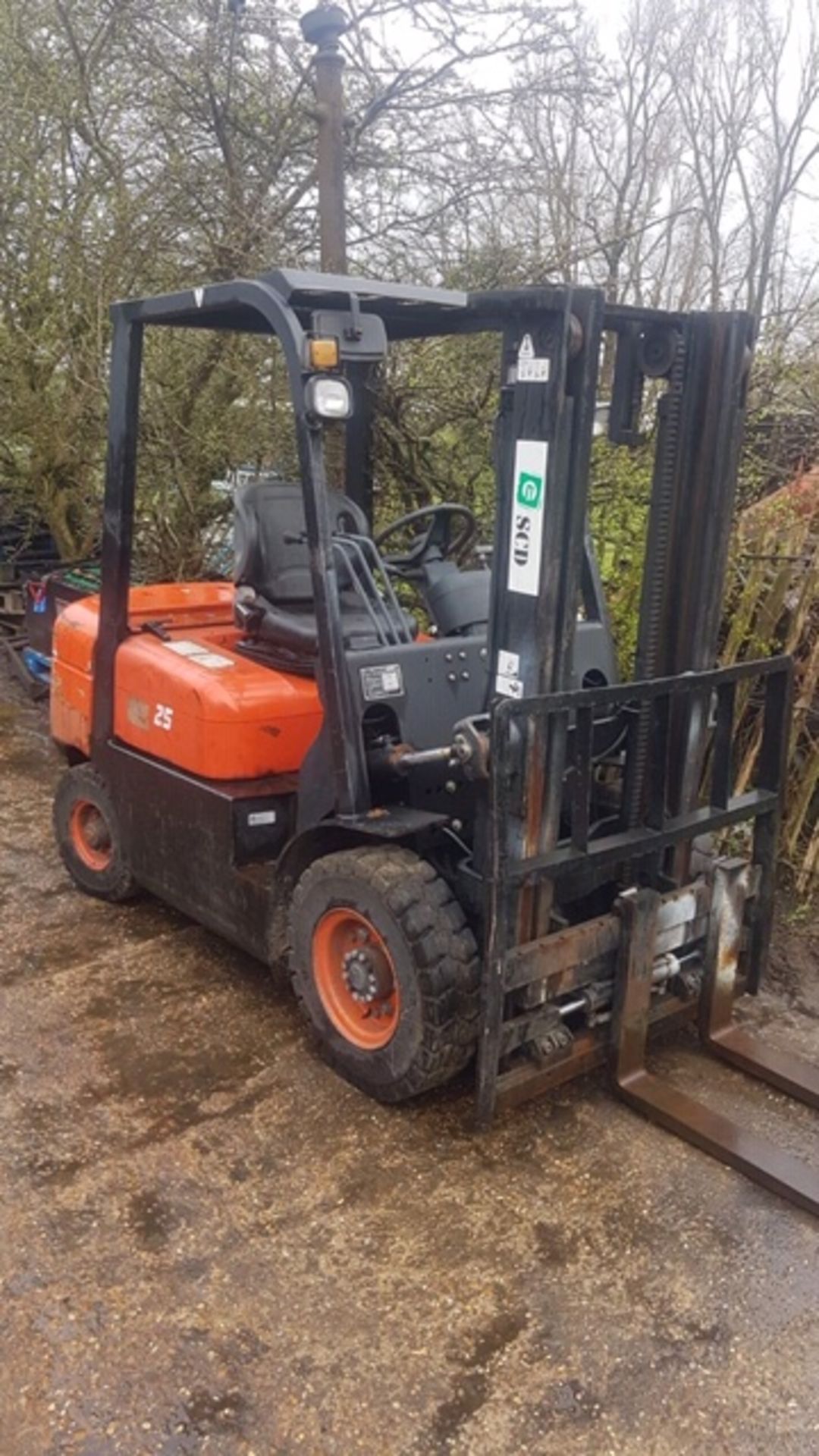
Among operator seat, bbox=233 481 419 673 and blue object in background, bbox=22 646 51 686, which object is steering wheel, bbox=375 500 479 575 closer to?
operator seat, bbox=233 481 419 673

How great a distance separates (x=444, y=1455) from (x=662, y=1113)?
1.25 metres

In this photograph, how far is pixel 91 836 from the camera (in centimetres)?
472

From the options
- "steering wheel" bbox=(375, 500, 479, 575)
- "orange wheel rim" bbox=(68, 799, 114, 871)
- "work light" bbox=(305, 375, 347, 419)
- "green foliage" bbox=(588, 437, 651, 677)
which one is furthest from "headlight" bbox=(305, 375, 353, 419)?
"green foliage" bbox=(588, 437, 651, 677)

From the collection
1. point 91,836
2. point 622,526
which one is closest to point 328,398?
point 91,836

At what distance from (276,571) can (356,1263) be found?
227cm

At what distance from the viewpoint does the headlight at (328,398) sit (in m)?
2.99

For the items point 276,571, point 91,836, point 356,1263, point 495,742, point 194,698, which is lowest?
point 356,1263

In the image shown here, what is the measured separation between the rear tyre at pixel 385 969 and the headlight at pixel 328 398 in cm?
124

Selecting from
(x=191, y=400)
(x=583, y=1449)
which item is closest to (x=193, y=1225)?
(x=583, y=1449)

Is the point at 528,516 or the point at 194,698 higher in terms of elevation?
the point at 528,516

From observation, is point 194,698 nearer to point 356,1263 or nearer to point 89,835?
point 89,835

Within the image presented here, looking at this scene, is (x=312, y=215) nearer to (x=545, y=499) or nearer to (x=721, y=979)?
(x=545, y=499)

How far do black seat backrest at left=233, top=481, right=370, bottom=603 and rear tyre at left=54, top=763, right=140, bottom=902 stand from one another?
1.12 m

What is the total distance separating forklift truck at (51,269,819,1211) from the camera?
2988 millimetres
